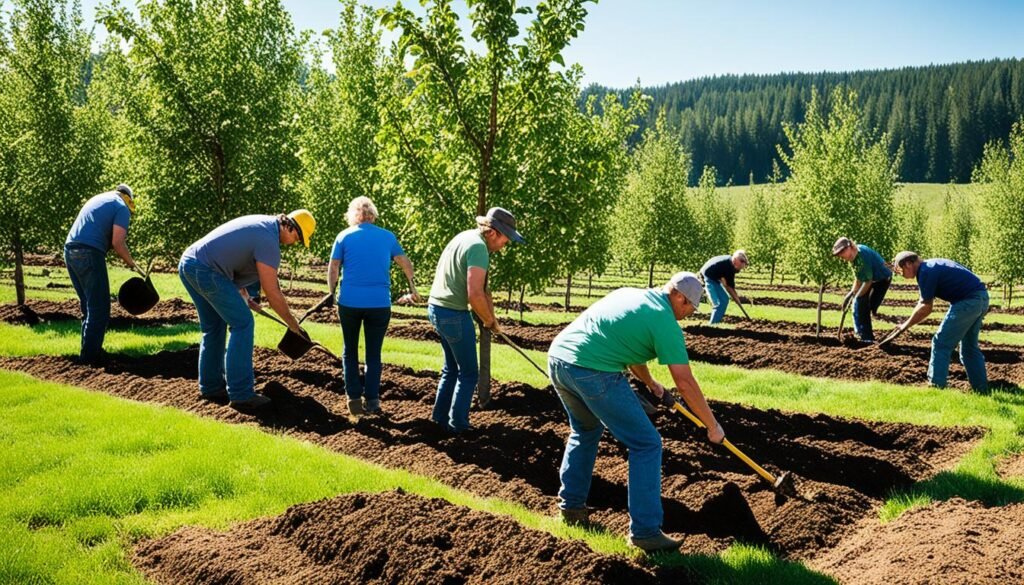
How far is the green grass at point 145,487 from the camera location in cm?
430

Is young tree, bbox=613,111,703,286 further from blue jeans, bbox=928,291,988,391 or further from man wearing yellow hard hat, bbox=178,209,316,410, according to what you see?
man wearing yellow hard hat, bbox=178,209,316,410

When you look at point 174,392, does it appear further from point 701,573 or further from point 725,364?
point 725,364

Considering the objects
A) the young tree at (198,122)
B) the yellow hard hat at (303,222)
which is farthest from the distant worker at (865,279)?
the young tree at (198,122)

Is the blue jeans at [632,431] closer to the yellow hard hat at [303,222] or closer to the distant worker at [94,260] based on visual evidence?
the yellow hard hat at [303,222]

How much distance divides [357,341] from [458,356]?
1.26 meters

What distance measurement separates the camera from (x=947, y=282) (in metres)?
9.27

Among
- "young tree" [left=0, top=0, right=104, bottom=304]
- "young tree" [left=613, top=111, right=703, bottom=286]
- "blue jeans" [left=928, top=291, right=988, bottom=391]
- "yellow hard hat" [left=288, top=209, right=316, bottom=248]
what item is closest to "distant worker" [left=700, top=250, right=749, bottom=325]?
"blue jeans" [left=928, top=291, right=988, bottom=391]

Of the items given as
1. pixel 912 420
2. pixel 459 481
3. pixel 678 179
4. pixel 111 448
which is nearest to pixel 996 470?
pixel 912 420

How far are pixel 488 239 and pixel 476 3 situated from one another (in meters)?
2.50

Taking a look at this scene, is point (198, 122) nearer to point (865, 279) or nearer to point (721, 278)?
point (721, 278)

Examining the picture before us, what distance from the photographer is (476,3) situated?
727 centimetres

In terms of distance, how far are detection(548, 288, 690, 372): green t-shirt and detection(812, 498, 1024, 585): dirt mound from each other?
1.63 metres

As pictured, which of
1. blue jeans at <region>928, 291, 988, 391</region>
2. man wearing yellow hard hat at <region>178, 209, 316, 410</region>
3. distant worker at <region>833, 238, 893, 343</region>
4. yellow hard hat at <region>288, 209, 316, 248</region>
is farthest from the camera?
distant worker at <region>833, 238, 893, 343</region>

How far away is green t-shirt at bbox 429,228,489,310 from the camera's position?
6402mm
